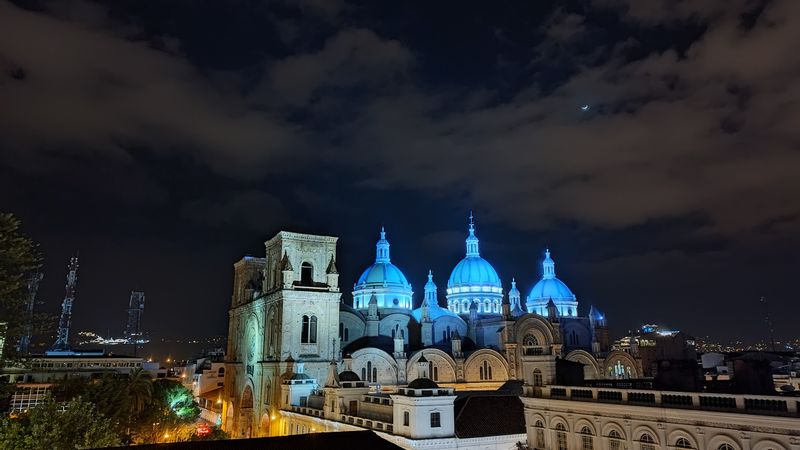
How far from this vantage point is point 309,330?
5653 cm

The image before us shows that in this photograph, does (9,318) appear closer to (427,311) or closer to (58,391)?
(58,391)

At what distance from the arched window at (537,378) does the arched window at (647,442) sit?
24.4ft

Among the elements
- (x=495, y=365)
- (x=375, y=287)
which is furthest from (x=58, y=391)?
(x=495, y=365)

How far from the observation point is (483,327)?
7831cm

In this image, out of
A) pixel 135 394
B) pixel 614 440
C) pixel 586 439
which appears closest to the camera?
pixel 614 440

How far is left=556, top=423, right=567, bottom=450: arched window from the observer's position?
3045cm

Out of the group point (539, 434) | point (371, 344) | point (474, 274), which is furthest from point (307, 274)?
point (474, 274)

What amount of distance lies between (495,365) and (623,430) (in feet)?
136

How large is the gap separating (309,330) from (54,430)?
31371 millimetres

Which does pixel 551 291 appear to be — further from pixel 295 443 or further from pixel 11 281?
pixel 11 281

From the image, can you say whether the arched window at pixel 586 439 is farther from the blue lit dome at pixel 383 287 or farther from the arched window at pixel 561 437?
the blue lit dome at pixel 383 287

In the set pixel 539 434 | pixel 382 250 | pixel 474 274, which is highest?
pixel 382 250

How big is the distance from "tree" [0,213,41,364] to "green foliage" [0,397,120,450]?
124 inches

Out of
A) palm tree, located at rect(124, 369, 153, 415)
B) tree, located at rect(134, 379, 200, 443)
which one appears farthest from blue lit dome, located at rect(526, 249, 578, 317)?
palm tree, located at rect(124, 369, 153, 415)
